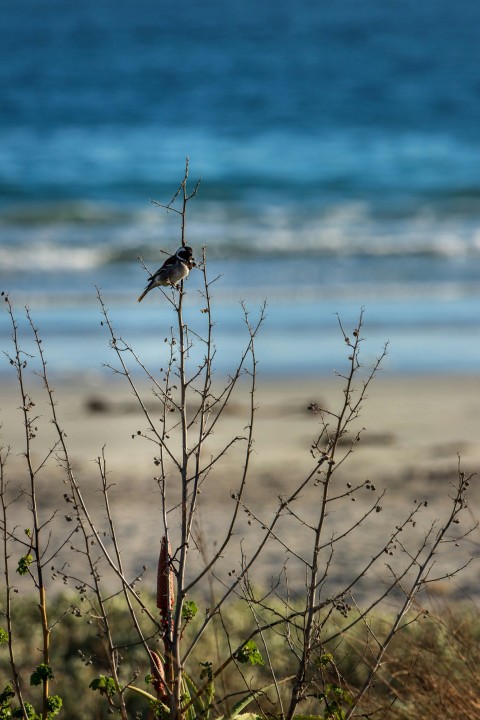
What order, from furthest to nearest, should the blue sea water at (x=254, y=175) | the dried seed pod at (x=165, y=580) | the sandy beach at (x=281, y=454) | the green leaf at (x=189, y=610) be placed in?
1. the blue sea water at (x=254, y=175)
2. the sandy beach at (x=281, y=454)
3. the green leaf at (x=189, y=610)
4. the dried seed pod at (x=165, y=580)

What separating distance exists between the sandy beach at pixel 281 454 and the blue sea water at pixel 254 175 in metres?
0.94

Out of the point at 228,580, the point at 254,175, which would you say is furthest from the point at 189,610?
the point at 254,175

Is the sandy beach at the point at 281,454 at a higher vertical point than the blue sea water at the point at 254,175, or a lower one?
lower

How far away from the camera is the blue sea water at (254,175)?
48.7 ft

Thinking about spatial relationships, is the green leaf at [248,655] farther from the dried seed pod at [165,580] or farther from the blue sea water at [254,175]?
the blue sea water at [254,175]

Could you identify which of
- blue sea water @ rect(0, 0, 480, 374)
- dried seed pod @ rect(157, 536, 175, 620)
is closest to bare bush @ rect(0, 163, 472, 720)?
dried seed pod @ rect(157, 536, 175, 620)

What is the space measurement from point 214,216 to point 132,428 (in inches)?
695

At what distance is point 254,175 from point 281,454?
77.3 feet

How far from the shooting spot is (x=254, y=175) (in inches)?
1260

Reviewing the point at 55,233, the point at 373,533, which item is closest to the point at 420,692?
the point at 373,533

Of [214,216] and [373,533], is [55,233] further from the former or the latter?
[373,533]

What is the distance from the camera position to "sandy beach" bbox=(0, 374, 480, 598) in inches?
287

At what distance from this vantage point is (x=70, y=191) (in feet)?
96.8

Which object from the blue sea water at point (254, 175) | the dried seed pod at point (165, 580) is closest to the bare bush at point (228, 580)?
the dried seed pod at point (165, 580)
